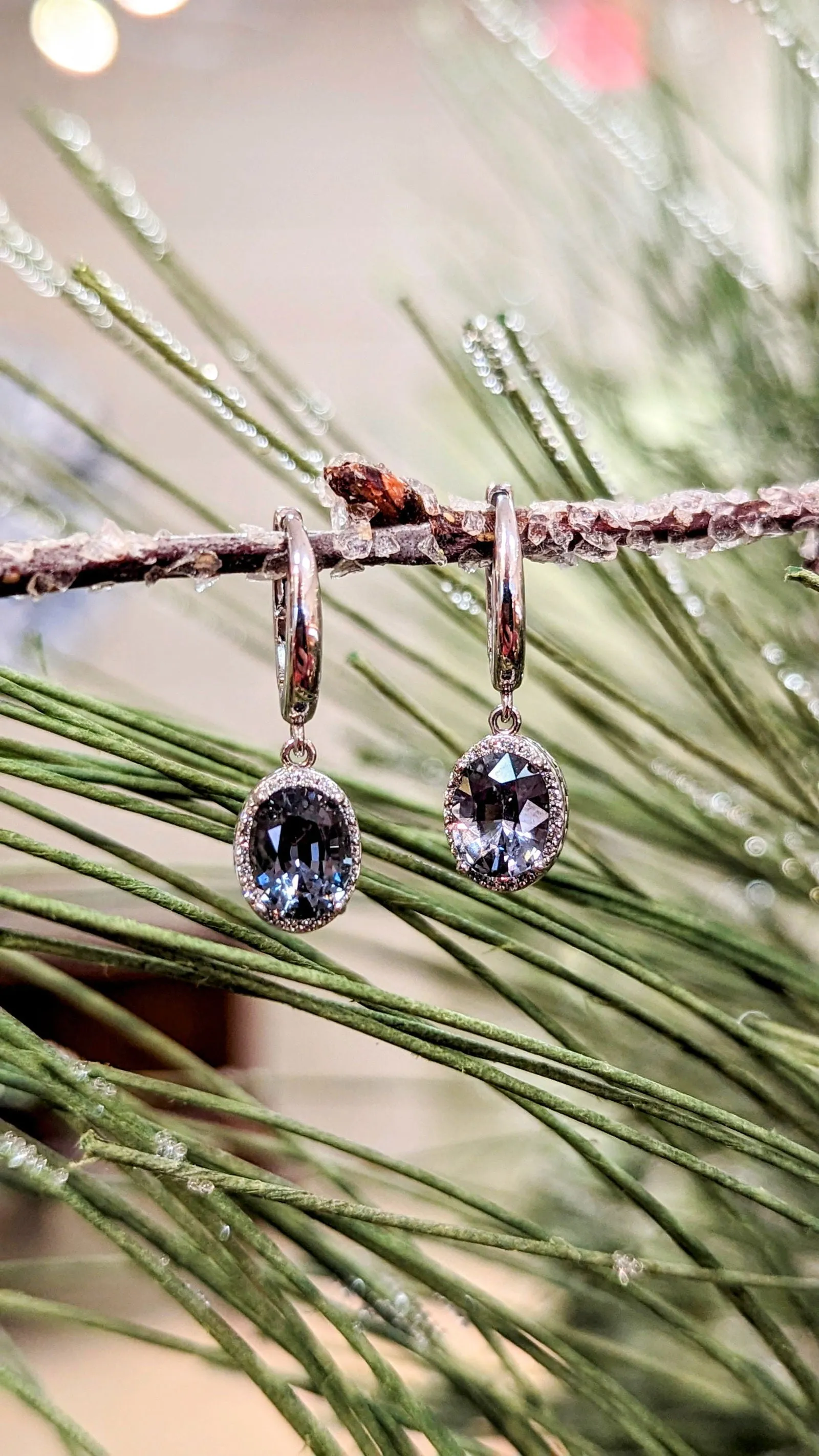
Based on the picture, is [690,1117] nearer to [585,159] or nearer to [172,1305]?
[585,159]

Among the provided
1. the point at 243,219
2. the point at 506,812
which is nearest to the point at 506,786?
the point at 506,812

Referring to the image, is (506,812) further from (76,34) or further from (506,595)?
(76,34)

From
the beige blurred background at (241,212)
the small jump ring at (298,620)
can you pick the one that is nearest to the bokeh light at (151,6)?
the beige blurred background at (241,212)

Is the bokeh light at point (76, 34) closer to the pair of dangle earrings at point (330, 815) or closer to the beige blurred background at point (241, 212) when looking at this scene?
the beige blurred background at point (241, 212)

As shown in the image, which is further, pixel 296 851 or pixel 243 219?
pixel 243 219

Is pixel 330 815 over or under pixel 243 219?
under

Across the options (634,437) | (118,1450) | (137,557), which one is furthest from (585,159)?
(118,1450)
